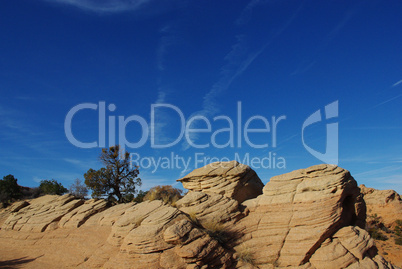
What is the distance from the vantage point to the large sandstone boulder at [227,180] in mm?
18781

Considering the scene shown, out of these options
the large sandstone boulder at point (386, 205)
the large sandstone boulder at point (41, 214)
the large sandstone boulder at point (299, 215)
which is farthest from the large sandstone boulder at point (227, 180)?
the large sandstone boulder at point (386, 205)

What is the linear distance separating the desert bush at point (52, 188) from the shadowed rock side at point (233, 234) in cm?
2252

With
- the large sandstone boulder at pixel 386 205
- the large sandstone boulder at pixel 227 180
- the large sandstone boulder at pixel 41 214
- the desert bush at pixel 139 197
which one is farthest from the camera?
the large sandstone boulder at pixel 386 205

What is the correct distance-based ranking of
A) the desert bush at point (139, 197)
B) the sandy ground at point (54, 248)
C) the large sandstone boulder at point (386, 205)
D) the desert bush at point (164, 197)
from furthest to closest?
1. the large sandstone boulder at point (386, 205)
2. the desert bush at point (139, 197)
3. the desert bush at point (164, 197)
4. the sandy ground at point (54, 248)

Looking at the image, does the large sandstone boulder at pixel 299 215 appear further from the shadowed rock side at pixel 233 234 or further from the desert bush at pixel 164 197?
the desert bush at pixel 164 197

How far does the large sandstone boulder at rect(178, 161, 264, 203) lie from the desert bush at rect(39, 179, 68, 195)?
2829 cm

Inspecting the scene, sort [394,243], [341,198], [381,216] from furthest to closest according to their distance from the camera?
[381,216]
[394,243]
[341,198]

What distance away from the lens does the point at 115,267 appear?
12258 mm

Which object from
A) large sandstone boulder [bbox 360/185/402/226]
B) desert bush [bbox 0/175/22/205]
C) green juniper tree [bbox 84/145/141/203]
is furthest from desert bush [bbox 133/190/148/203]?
large sandstone boulder [bbox 360/185/402/226]

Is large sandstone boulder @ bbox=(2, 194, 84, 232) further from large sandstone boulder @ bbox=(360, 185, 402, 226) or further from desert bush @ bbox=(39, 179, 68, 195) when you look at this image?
large sandstone boulder @ bbox=(360, 185, 402, 226)

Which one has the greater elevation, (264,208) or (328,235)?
(264,208)

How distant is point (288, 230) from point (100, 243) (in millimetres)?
10452

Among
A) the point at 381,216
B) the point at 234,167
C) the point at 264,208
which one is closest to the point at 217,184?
the point at 234,167

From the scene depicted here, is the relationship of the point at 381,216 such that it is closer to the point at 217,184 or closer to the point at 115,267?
the point at 217,184
